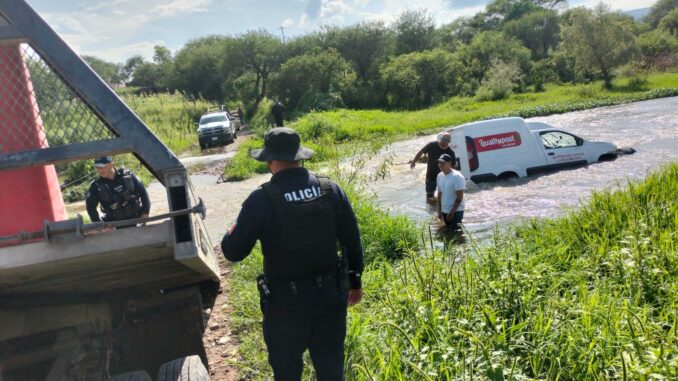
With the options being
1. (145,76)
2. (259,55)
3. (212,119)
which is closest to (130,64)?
(145,76)

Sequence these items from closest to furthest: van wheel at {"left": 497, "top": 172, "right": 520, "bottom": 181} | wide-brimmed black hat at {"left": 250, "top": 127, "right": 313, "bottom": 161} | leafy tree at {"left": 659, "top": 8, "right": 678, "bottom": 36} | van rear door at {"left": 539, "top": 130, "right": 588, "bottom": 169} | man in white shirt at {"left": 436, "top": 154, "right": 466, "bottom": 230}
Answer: wide-brimmed black hat at {"left": 250, "top": 127, "right": 313, "bottom": 161} < man in white shirt at {"left": 436, "top": 154, "right": 466, "bottom": 230} < van wheel at {"left": 497, "top": 172, "right": 520, "bottom": 181} < van rear door at {"left": 539, "top": 130, "right": 588, "bottom": 169} < leafy tree at {"left": 659, "top": 8, "right": 678, "bottom": 36}

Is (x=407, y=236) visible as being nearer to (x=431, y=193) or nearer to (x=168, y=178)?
(x=431, y=193)

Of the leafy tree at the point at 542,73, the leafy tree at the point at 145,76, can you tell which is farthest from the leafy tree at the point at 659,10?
the leafy tree at the point at 145,76

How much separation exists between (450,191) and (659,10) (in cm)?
8153

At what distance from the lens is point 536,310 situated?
11.9 feet

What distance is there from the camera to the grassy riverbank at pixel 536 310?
2.91m

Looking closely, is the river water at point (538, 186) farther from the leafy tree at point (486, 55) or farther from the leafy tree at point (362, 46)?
the leafy tree at point (362, 46)

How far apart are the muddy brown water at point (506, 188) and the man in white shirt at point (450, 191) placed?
2.05ft

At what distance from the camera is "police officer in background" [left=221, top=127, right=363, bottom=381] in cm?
266

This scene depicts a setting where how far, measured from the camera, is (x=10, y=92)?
96.7 inches

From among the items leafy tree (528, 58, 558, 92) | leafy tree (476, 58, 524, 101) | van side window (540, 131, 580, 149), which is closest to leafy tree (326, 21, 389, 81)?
leafy tree (476, 58, 524, 101)

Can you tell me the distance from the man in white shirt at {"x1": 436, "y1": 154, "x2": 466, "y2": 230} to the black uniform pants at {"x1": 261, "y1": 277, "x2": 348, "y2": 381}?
4294mm

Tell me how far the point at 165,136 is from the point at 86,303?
2279 cm

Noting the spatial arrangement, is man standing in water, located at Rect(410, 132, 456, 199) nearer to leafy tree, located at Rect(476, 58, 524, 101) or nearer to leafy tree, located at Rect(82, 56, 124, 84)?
leafy tree, located at Rect(82, 56, 124, 84)
